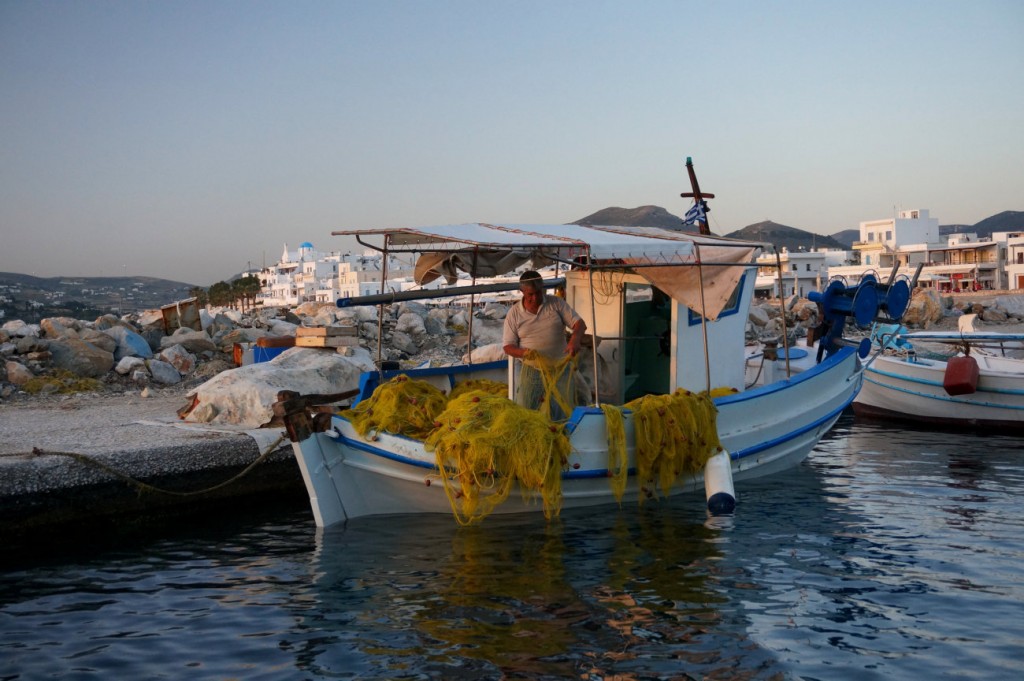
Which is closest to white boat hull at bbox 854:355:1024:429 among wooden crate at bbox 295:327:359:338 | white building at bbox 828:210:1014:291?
wooden crate at bbox 295:327:359:338

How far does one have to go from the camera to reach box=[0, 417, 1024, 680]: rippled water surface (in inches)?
241

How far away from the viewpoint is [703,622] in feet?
22.1

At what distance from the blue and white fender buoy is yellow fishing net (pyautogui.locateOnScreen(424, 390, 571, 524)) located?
1.68 m

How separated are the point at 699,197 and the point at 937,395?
26.6ft

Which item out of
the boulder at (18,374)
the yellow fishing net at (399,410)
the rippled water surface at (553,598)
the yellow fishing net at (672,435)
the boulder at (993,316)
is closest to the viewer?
the rippled water surface at (553,598)

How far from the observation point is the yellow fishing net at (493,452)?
8758 millimetres

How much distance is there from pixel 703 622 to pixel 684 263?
4.44 m

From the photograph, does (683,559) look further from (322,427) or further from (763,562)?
(322,427)

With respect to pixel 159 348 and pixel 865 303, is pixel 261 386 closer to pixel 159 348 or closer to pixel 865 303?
pixel 865 303

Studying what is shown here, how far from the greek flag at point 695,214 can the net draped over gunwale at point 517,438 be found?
3.35 meters

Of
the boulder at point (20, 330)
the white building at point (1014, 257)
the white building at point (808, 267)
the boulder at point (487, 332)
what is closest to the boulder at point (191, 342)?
the boulder at point (20, 330)

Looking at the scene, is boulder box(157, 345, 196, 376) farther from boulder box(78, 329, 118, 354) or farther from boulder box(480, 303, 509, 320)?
boulder box(480, 303, 509, 320)

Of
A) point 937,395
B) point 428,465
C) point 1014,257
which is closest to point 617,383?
point 428,465

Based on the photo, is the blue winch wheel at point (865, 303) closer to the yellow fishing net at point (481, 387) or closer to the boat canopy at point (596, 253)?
the boat canopy at point (596, 253)
